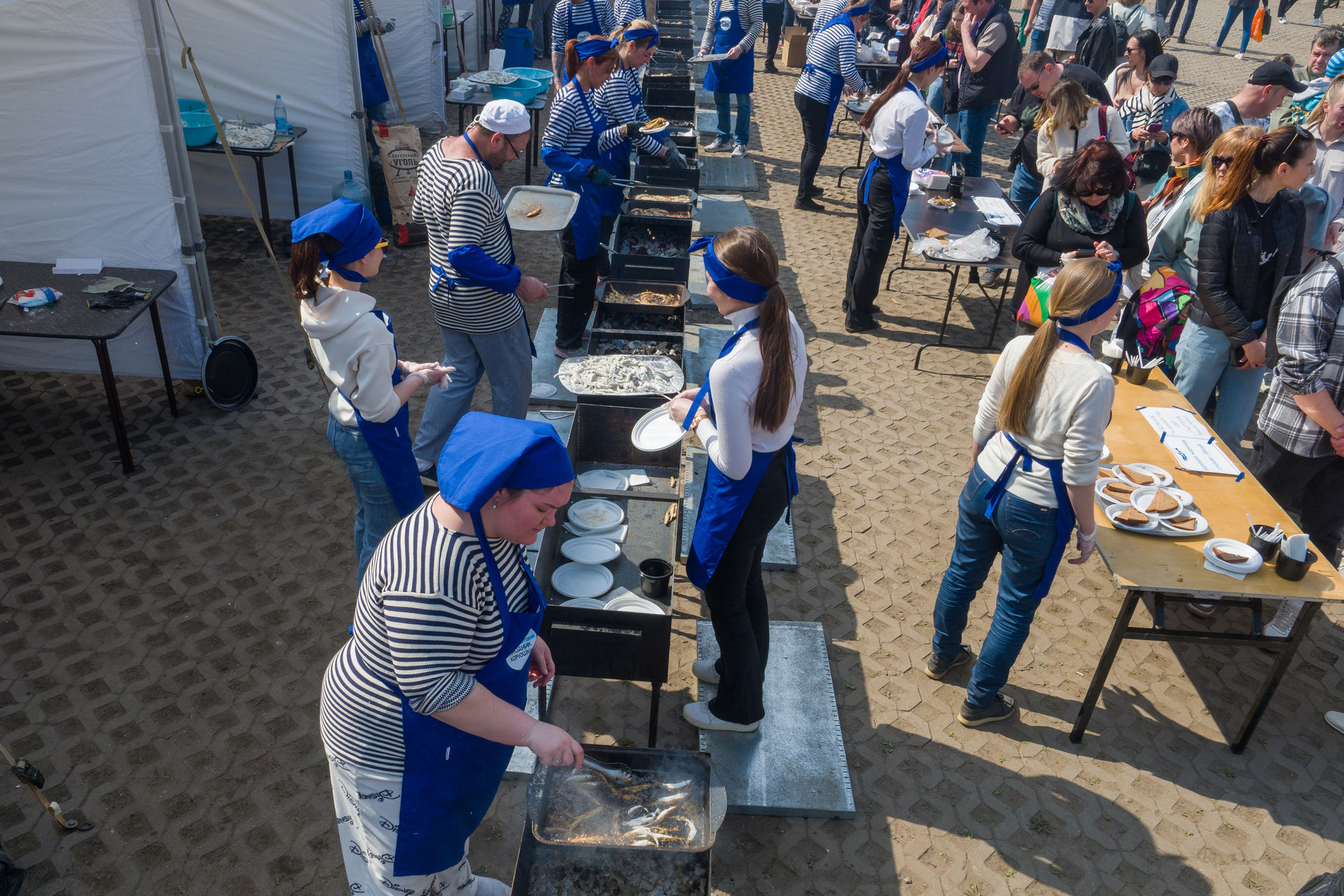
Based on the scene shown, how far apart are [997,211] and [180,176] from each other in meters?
6.26

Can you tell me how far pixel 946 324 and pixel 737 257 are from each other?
553 cm

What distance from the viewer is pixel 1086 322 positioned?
3379 mm

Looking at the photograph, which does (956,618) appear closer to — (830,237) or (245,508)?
(245,508)

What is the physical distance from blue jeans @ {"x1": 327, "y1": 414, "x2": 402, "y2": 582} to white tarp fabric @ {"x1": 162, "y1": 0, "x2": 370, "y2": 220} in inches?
211

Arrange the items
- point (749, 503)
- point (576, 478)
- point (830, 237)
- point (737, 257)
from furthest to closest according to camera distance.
Answer: point (830, 237), point (576, 478), point (749, 503), point (737, 257)

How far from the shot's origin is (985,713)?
4.23 metres

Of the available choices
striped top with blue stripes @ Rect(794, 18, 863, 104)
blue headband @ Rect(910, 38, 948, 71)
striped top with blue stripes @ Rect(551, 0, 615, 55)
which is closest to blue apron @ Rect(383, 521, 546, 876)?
blue headband @ Rect(910, 38, 948, 71)

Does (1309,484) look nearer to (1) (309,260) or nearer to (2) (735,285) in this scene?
(2) (735,285)

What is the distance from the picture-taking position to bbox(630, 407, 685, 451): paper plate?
3.98 meters

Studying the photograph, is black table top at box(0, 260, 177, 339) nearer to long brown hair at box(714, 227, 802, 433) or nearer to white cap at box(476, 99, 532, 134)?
white cap at box(476, 99, 532, 134)

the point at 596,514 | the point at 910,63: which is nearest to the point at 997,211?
the point at 910,63

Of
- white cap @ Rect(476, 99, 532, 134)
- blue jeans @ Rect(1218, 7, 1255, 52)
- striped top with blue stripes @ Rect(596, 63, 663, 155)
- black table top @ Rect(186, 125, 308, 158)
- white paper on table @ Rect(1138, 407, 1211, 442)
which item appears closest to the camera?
white cap @ Rect(476, 99, 532, 134)

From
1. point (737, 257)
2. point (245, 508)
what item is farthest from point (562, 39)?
point (737, 257)

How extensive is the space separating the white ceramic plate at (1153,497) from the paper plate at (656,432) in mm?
2076
